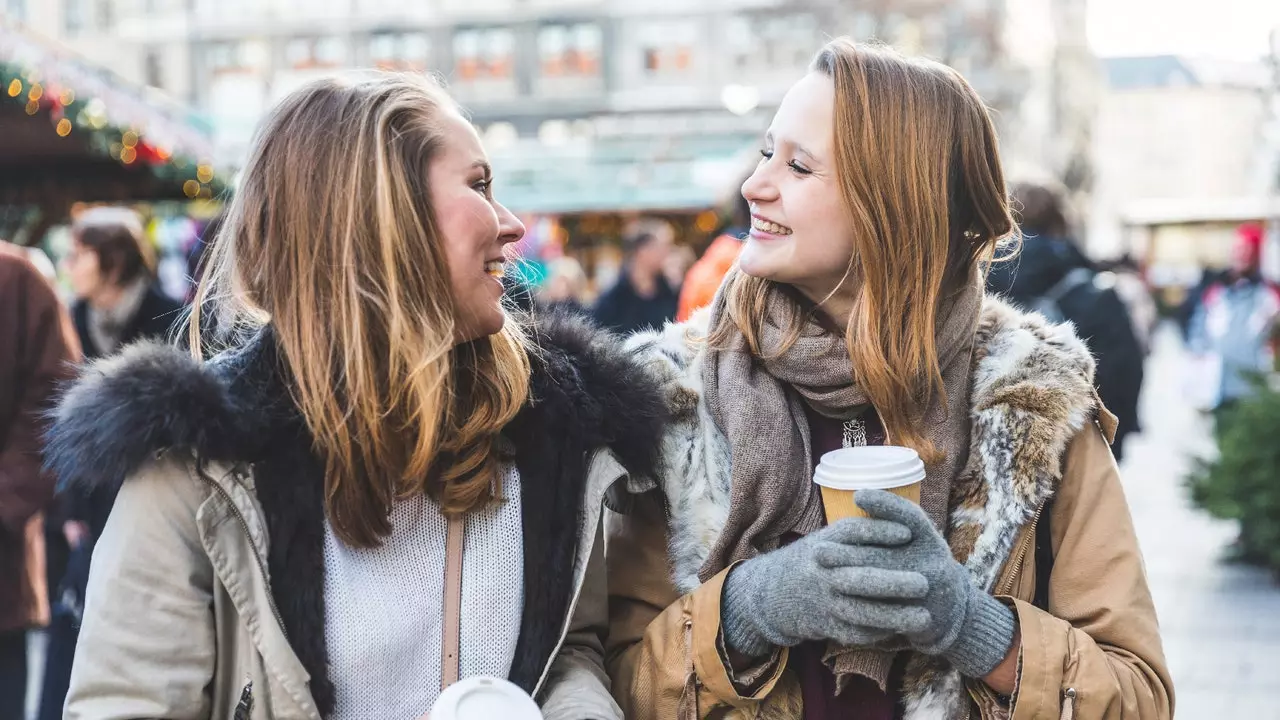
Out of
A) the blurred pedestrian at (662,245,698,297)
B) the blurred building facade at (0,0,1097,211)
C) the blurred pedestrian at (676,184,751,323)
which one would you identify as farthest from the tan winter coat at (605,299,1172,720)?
the blurred building facade at (0,0,1097,211)

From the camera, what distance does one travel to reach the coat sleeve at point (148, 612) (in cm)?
184

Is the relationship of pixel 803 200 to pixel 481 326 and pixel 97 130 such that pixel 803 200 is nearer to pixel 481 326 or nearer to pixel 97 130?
pixel 481 326

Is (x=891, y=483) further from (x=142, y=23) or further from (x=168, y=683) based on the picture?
(x=142, y=23)

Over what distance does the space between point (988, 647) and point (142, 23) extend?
54835 millimetres

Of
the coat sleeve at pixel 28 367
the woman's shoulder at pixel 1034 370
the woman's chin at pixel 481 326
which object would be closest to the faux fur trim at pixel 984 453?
the woman's shoulder at pixel 1034 370

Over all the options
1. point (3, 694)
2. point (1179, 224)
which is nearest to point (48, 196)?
point (3, 694)

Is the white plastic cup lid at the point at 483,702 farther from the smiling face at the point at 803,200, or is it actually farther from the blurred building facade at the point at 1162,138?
the blurred building facade at the point at 1162,138

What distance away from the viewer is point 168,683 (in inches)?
73.6

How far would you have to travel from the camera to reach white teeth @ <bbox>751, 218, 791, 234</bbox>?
237cm

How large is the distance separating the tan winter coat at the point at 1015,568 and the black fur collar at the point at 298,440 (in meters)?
0.14

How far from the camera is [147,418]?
1848 mm

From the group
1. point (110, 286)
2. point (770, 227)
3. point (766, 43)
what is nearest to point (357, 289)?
point (770, 227)

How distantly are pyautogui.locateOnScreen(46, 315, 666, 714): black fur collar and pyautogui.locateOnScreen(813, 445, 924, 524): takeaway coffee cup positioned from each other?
37 cm

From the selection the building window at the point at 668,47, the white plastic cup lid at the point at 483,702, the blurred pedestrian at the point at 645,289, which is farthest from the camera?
the building window at the point at 668,47
